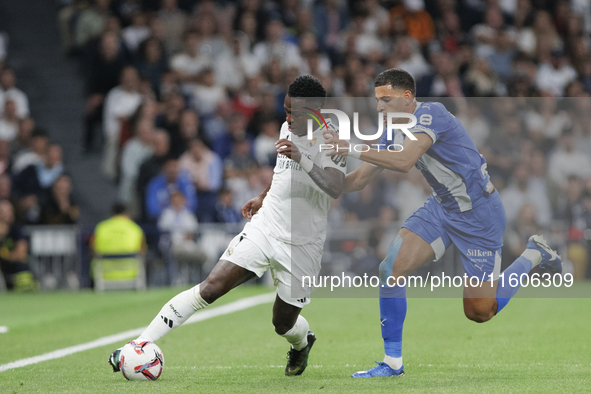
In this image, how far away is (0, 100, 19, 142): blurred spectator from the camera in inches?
663

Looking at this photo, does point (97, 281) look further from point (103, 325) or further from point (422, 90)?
point (422, 90)

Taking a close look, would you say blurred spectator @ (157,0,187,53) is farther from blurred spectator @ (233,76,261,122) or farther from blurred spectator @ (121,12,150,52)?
blurred spectator @ (233,76,261,122)

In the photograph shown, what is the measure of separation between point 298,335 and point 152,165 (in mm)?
9680

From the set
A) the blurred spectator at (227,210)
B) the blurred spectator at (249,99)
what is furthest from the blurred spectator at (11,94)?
the blurred spectator at (227,210)

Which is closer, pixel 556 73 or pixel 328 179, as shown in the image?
pixel 328 179

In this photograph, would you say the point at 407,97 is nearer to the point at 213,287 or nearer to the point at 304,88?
the point at 304,88

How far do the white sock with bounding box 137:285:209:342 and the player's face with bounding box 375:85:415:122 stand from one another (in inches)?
81.4

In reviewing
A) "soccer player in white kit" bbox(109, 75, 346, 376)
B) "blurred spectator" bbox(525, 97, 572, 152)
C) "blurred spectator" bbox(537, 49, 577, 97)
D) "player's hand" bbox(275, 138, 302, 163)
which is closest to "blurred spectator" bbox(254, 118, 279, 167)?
"blurred spectator" bbox(525, 97, 572, 152)

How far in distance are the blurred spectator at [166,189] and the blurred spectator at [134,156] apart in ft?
1.63

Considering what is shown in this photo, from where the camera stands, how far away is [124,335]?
Answer: 972cm

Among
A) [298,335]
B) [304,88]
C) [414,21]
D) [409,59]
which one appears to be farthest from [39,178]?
[304,88]

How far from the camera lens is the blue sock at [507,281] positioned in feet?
23.1

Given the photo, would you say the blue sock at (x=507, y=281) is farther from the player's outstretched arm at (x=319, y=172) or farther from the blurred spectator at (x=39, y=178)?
the blurred spectator at (x=39, y=178)

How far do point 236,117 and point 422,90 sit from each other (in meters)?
3.99
